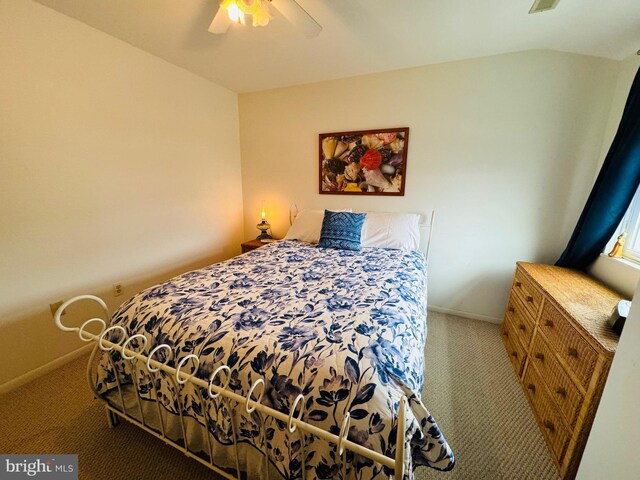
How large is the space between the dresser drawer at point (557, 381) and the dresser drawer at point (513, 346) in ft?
0.51

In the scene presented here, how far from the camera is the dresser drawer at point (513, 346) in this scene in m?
1.73

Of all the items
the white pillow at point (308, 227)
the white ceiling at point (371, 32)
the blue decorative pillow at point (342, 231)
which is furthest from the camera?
the white pillow at point (308, 227)

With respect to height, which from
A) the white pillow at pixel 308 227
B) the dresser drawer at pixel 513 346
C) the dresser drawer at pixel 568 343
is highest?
the white pillow at pixel 308 227

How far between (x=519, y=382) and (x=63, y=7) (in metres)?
3.80

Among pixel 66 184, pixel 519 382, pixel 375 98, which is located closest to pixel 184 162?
pixel 66 184

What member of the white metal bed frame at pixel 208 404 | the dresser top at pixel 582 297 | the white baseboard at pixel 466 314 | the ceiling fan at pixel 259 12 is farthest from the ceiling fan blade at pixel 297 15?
the white baseboard at pixel 466 314

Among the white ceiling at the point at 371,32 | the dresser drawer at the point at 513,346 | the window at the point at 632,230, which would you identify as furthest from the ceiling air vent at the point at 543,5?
the dresser drawer at the point at 513,346

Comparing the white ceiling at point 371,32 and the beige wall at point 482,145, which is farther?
the beige wall at point 482,145

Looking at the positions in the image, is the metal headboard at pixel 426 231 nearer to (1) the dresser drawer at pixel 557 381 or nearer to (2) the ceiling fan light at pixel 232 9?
(1) the dresser drawer at pixel 557 381

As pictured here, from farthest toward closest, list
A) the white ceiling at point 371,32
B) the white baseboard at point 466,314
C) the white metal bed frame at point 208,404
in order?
the white baseboard at point 466,314 < the white ceiling at point 371,32 < the white metal bed frame at point 208,404

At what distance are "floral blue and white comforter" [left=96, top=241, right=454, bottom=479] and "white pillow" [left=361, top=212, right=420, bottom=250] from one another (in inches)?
30.7

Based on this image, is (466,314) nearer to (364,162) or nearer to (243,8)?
(364,162)

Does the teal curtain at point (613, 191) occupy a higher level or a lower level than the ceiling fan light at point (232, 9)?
lower

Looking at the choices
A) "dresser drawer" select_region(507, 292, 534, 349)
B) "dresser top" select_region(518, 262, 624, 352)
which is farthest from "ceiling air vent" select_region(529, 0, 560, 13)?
"dresser drawer" select_region(507, 292, 534, 349)
